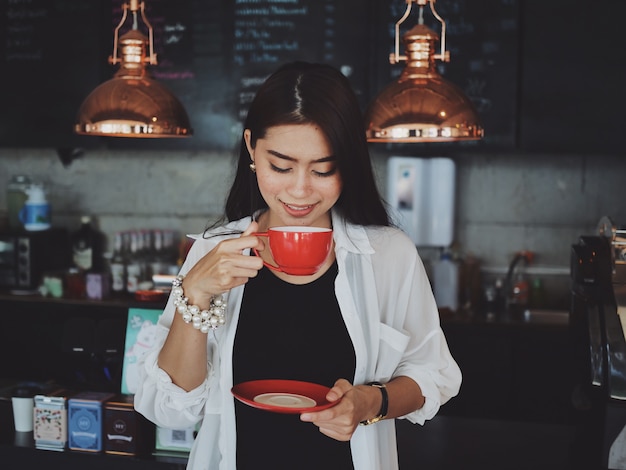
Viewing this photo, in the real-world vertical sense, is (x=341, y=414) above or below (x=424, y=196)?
below

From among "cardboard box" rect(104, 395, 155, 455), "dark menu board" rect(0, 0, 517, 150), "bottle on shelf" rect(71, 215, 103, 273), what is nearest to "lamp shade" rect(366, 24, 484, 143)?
"cardboard box" rect(104, 395, 155, 455)

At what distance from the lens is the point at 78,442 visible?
7.59 feet

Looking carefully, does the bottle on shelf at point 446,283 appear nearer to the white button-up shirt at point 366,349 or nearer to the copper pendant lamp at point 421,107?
the copper pendant lamp at point 421,107

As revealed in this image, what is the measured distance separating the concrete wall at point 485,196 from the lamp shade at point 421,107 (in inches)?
72.6

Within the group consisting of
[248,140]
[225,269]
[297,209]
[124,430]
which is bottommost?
[124,430]

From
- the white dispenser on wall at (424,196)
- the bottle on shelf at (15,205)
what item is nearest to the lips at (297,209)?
the white dispenser on wall at (424,196)

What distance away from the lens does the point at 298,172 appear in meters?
1.49

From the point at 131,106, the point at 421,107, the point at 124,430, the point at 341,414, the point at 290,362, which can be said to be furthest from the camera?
the point at 124,430

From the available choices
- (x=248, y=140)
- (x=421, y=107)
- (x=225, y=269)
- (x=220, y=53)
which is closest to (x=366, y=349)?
(x=225, y=269)

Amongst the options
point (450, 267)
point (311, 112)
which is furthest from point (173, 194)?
point (311, 112)

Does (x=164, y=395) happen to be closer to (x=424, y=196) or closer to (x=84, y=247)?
(x=424, y=196)

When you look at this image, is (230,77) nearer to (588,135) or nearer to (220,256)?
(588,135)

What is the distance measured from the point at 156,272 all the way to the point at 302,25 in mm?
1474

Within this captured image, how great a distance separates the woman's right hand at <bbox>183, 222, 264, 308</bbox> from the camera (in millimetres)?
1373
